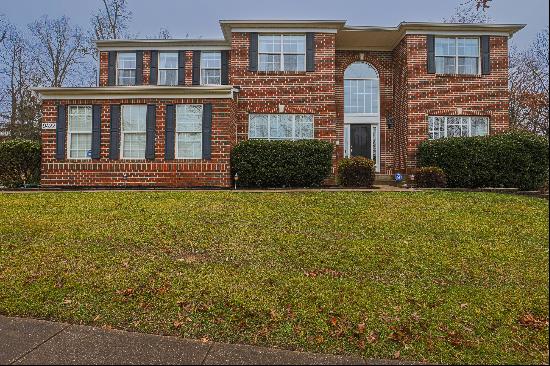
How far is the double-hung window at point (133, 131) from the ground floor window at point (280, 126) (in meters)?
3.80

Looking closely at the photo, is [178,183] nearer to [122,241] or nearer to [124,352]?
[122,241]

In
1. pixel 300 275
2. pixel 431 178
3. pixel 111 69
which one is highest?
pixel 111 69

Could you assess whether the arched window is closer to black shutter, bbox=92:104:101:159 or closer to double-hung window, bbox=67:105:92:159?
black shutter, bbox=92:104:101:159

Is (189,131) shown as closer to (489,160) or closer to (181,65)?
(181,65)

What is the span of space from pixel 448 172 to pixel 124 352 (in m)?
11.7

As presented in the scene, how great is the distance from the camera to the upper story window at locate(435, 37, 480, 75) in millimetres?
15141

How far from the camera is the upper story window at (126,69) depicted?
1664 centimetres

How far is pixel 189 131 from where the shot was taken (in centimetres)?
1245

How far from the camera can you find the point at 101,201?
8.41 meters

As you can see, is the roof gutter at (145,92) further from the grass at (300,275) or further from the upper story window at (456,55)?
the upper story window at (456,55)

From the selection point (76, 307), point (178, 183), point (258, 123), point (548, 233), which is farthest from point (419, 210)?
point (258, 123)

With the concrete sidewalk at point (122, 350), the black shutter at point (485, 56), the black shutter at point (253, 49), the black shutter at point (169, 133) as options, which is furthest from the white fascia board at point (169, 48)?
the concrete sidewalk at point (122, 350)

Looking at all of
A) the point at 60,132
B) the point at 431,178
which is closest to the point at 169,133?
the point at 60,132

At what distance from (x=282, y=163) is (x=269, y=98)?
3.53 m
